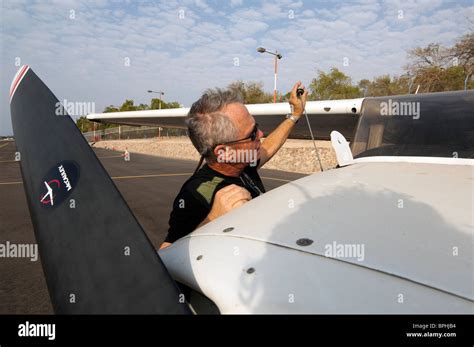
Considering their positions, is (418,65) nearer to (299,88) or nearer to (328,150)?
(328,150)

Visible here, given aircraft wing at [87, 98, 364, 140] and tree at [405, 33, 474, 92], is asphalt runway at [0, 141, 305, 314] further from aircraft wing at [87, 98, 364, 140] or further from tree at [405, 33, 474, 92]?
tree at [405, 33, 474, 92]

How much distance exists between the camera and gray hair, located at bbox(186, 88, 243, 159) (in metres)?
1.97

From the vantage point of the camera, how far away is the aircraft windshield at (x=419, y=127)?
6.46 feet

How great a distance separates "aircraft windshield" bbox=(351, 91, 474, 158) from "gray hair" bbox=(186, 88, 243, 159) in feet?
3.55

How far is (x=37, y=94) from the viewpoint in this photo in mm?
1349

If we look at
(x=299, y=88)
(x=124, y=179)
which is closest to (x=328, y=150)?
(x=124, y=179)

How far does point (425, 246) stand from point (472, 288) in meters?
0.18
